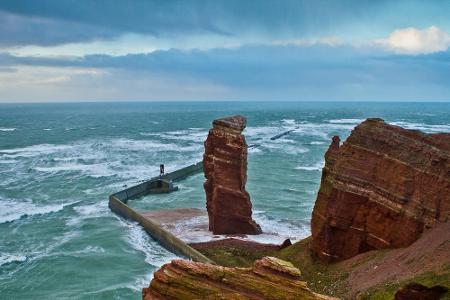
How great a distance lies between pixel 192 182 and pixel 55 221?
2642 cm

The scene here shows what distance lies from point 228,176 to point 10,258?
17.8 m

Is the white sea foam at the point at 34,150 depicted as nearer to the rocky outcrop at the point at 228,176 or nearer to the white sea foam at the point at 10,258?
the white sea foam at the point at 10,258

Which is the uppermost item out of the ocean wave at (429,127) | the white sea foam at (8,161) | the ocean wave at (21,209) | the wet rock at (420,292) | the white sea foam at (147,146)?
the wet rock at (420,292)

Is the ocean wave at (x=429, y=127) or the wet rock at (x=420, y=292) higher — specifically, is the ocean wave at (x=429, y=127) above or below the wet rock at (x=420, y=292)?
below

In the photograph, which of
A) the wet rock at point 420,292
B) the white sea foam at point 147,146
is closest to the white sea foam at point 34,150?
the white sea foam at point 147,146

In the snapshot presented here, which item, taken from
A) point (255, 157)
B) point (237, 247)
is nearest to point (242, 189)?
point (237, 247)

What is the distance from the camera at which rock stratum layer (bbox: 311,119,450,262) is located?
1064 inches

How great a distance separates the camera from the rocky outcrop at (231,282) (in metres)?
13.0

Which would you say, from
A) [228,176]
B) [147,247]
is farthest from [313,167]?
[147,247]

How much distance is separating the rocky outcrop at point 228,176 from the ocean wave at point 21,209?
21.7 m

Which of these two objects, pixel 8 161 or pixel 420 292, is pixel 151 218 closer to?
pixel 420 292

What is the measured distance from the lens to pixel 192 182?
74.5 m

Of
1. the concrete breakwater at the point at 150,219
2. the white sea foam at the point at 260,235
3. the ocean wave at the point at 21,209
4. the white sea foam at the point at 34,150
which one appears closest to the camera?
the concrete breakwater at the point at 150,219

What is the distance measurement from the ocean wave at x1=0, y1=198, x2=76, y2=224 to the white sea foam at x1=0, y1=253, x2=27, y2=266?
11253mm
